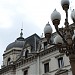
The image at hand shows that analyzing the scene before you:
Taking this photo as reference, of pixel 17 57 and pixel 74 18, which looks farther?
pixel 17 57

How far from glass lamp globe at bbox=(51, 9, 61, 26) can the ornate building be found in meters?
15.1

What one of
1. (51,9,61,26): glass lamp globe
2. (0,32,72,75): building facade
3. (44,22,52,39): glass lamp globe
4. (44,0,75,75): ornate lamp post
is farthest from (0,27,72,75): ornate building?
(51,9,61,26): glass lamp globe

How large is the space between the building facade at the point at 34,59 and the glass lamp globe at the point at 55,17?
15.1 meters

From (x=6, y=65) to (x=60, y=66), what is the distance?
10.4 metres

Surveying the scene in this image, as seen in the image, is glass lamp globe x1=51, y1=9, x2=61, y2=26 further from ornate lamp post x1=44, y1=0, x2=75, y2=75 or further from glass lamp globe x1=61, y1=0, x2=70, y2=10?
glass lamp globe x1=61, y1=0, x2=70, y2=10

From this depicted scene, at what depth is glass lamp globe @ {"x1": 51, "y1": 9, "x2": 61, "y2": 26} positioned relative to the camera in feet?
34.1

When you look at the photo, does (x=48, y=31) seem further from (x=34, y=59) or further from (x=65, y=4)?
(x=34, y=59)

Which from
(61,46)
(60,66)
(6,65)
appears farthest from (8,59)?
(61,46)

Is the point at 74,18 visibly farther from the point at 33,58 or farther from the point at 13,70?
the point at 13,70

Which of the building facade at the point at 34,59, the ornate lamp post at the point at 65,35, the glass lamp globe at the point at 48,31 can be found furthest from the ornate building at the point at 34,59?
the glass lamp globe at the point at 48,31

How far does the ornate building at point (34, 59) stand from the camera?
86.2 ft

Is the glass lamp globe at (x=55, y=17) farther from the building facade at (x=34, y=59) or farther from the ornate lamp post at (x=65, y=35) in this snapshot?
the building facade at (x=34, y=59)

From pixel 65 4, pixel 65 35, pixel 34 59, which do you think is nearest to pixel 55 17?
pixel 65 4

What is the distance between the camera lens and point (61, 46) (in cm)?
1078
